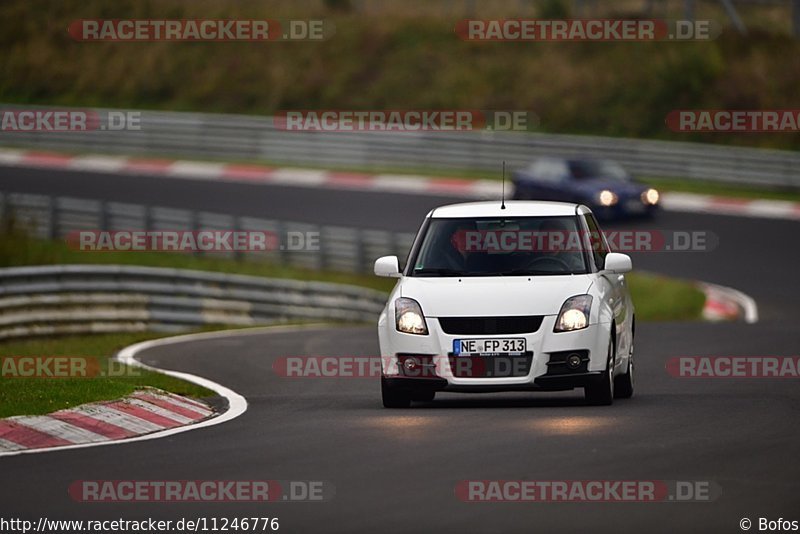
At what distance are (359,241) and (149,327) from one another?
7.33 meters

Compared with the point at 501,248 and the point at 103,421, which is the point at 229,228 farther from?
the point at 103,421

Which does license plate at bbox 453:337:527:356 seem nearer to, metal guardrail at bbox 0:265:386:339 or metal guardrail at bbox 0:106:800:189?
metal guardrail at bbox 0:265:386:339

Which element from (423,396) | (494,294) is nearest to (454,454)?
(494,294)

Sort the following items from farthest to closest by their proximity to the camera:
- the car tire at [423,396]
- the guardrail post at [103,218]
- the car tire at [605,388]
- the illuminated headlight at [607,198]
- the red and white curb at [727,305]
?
1. the illuminated headlight at [607,198]
2. the guardrail post at [103,218]
3. the red and white curb at [727,305]
4. the car tire at [423,396]
5. the car tire at [605,388]

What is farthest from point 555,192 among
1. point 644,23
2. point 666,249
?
point 644,23

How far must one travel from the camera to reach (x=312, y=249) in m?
30.9

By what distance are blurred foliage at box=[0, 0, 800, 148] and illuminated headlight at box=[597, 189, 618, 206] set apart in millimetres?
9858

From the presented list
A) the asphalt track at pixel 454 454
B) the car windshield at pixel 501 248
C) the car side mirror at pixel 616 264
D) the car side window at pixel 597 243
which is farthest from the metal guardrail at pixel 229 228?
the car side mirror at pixel 616 264

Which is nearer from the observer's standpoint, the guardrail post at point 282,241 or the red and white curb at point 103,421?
the red and white curb at point 103,421

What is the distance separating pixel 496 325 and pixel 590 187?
2279 cm

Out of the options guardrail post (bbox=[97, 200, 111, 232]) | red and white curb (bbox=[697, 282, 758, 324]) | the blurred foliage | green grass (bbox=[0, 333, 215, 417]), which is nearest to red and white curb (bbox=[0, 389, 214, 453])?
green grass (bbox=[0, 333, 215, 417])

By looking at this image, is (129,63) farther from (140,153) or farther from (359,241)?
(359,241)

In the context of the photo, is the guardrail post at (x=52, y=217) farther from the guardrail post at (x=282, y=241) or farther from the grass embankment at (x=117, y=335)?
the guardrail post at (x=282, y=241)

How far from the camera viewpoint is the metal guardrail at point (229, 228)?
3053 cm
